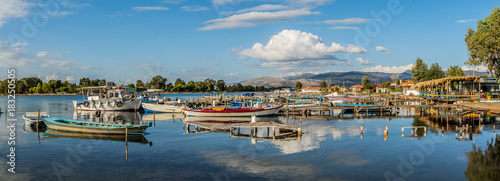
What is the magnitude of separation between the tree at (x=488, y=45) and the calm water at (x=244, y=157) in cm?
1873

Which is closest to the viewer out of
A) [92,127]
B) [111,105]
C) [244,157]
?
[244,157]

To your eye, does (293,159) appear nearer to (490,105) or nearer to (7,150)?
(7,150)

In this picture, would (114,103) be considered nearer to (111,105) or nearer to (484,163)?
(111,105)

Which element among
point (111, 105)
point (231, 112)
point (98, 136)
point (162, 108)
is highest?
point (111, 105)

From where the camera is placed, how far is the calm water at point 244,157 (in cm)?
1806

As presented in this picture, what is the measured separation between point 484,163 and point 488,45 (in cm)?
3198

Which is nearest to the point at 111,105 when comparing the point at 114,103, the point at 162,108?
the point at 114,103

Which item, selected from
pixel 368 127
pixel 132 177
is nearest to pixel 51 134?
pixel 132 177

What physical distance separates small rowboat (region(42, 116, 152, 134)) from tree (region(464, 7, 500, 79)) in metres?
42.9

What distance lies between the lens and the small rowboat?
98.3 feet

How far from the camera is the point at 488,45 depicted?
44125mm

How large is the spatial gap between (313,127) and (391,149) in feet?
41.4

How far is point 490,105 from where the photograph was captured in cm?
4381

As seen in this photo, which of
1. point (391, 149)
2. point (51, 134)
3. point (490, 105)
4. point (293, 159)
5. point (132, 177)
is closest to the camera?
point (132, 177)
